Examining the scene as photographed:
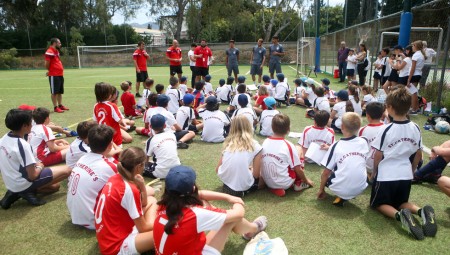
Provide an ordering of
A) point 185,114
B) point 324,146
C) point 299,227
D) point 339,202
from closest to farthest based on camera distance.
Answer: point 299,227
point 339,202
point 324,146
point 185,114

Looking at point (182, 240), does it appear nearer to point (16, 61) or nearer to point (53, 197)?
point (53, 197)

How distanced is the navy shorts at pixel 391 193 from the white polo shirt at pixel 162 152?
2870mm

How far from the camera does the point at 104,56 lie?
130ft

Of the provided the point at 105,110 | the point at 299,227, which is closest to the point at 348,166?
the point at 299,227

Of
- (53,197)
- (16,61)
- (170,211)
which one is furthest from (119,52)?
(170,211)

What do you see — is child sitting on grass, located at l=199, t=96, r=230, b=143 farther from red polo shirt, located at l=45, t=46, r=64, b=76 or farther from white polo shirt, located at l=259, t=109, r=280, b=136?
red polo shirt, located at l=45, t=46, r=64, b=76

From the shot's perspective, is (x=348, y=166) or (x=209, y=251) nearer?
(x=209, y=251)

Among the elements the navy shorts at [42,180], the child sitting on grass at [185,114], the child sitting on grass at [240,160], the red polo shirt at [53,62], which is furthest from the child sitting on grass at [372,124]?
the red polo shirt at [53,62]

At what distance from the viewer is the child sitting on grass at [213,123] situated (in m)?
6.89

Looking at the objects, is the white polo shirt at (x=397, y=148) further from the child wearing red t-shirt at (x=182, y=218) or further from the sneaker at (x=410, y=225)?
the child wearing red t-shirt at (x=182, y=218)

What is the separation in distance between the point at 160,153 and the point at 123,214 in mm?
2019

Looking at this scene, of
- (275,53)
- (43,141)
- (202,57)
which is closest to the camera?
(43,141)

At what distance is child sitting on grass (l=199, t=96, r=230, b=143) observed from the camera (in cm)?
689

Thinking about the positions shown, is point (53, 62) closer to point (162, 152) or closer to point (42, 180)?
point (42, 180)
